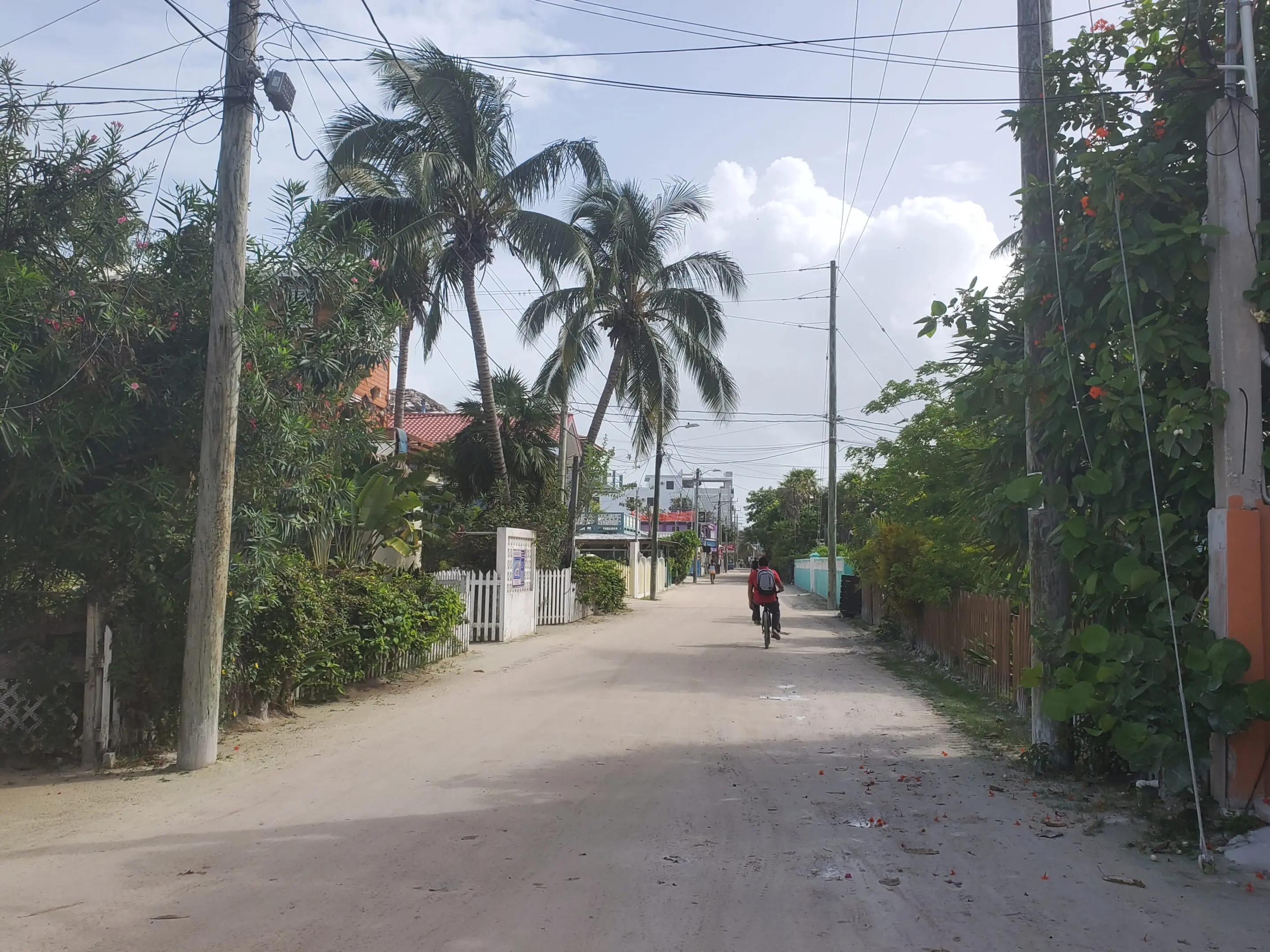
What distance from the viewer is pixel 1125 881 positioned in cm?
551

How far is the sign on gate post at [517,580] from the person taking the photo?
1970 centimetres

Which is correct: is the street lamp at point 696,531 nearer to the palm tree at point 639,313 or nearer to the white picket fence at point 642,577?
the white picket fence at point 642,577

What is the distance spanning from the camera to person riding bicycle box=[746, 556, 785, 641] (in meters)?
19.2

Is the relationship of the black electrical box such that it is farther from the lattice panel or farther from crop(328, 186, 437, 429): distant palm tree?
crop(328, 186, 437, 429): distant palm tree

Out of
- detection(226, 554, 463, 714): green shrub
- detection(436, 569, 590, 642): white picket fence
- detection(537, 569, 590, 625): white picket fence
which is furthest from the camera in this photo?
detection(537, 569, 590, 625): white picket fence

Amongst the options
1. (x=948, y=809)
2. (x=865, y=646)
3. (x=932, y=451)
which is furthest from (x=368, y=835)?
(x=865, y=646)

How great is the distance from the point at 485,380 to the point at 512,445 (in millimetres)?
4093

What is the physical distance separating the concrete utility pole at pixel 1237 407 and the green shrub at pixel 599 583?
68.8 ft

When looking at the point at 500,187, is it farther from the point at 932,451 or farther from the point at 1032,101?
the point at 1032,101

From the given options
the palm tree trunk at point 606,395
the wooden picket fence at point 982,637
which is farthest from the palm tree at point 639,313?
the wooden picket fence at point 982,637

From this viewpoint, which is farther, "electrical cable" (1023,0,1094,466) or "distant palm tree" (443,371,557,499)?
"distant palm tree" (443,371,557,499)

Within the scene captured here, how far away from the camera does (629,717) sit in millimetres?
10805

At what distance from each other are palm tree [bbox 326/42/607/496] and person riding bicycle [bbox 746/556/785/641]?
6867 millimetres

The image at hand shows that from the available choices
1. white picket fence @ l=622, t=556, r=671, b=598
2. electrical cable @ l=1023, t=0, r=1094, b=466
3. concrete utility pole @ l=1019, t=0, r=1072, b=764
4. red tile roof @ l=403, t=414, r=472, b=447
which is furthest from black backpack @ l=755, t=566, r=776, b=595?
red tile roof @ l=403, t=414, r=472, b=447
